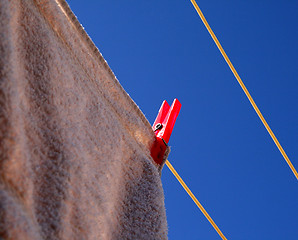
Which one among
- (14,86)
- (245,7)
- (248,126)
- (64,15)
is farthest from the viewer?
(245,7)

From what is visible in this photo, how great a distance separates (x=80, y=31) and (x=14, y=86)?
17 centimetres

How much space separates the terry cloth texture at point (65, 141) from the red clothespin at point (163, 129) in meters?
0.04

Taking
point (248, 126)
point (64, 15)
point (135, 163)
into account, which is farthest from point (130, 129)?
point (248, 126)

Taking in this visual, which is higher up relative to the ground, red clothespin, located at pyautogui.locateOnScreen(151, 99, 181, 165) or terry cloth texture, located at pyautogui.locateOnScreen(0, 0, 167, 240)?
red clothespin, located at pyautogui.locateOnScreen(151, 99, 181, 165)

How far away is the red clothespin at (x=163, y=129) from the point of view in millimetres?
585

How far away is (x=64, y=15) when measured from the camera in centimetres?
46

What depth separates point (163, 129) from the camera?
2.10 ft

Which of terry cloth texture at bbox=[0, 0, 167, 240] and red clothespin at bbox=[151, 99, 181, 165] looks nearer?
terry cloth texture at bbox=[0, 0, 167, 240]

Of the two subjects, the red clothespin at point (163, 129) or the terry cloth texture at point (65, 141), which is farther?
the red clothespin at point (163, 129)

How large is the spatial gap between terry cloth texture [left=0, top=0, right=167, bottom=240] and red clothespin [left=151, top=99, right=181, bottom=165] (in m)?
0.04

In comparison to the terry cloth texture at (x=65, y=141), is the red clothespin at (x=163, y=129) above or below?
above

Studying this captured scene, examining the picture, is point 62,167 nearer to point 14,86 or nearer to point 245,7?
point 14,86

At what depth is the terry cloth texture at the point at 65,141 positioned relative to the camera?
0.32 meters

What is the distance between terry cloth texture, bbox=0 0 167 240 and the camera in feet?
1.04
